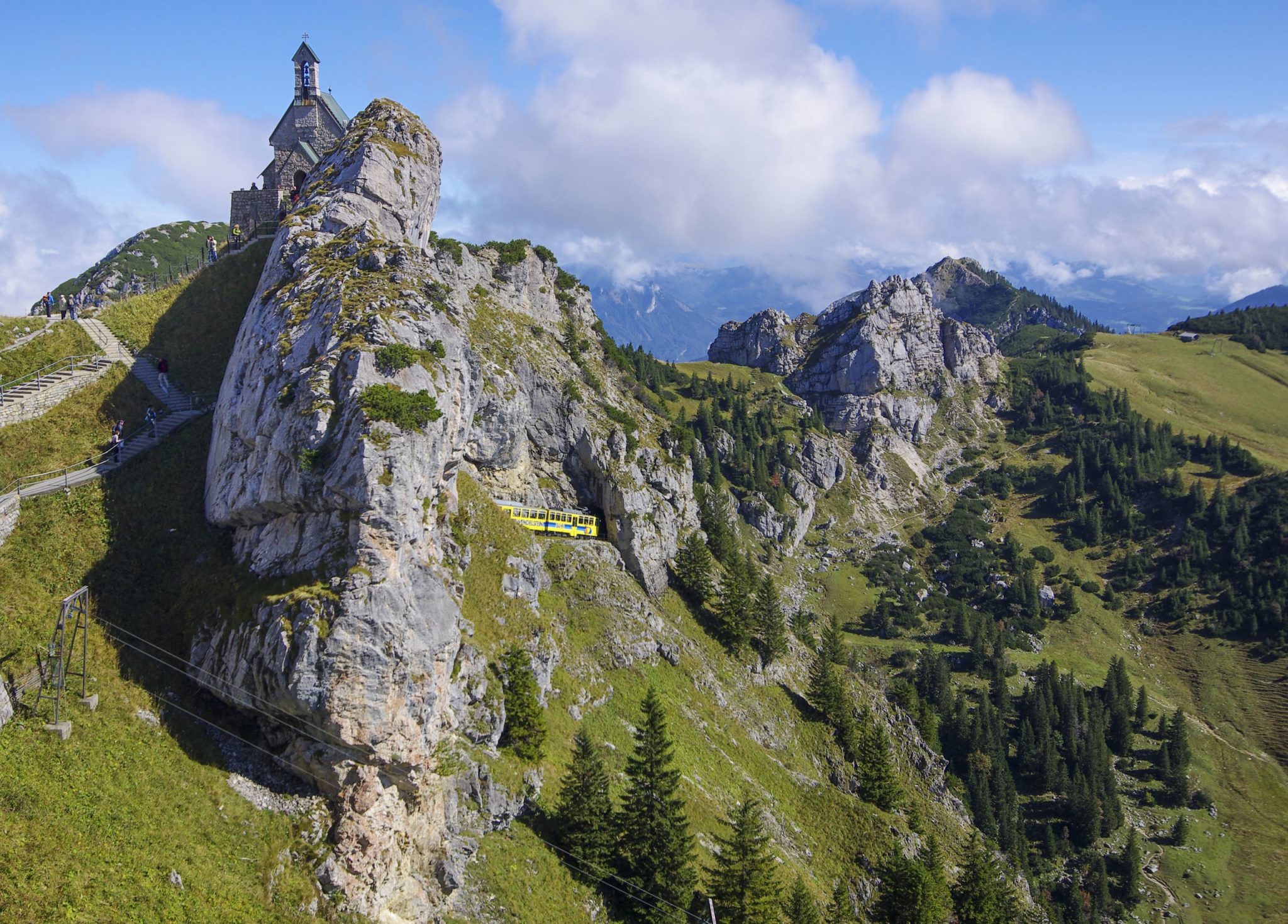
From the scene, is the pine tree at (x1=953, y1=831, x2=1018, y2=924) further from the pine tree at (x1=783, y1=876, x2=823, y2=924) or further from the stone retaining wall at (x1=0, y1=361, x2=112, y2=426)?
the stone retaining wall at (x1=0, y1=361, x2=112, y2=426)

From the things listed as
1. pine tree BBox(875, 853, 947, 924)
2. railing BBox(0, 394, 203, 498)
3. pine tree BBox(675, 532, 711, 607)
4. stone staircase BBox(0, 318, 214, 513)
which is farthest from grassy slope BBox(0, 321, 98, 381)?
pine tree BBox(875, 853, 947, 924)

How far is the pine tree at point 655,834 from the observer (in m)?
47.8

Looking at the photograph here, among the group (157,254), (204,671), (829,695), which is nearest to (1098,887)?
(829,695)

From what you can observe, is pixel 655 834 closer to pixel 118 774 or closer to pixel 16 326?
pixel 118 774

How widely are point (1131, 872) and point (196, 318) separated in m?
121

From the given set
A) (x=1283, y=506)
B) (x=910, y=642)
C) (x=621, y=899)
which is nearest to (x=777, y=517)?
(x=910, y=642)

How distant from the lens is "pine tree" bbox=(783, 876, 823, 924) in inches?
1957

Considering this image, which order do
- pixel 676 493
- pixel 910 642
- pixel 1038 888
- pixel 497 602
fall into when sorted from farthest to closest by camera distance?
pixel 910 642 < pixel 1038 888 < pixel 676 493 < pixel 497 602

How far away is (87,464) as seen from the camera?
47.4 metres

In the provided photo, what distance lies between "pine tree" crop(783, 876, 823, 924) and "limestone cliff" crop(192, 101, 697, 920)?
751 inches

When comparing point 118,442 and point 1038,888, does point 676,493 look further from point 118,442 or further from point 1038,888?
point 1038,888

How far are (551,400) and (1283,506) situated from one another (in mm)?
171897

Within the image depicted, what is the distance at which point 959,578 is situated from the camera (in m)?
171

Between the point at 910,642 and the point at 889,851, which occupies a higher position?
the point at 910,642
